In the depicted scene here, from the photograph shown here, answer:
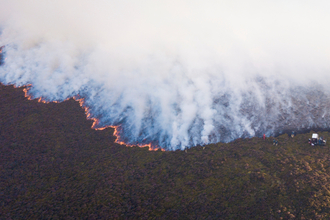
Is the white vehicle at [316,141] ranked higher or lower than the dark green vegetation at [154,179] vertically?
higher

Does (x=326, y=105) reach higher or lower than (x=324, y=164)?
higher

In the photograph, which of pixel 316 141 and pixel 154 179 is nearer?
pixel 154 179

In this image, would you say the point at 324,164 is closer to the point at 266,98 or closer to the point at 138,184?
the point at 266,98

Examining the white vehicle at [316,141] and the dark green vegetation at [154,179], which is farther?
the white vehicle at [316,141]

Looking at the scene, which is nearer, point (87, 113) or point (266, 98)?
point (266, 98)

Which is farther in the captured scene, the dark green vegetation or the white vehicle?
the white vehicle

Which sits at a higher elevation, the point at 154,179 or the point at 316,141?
the point at 316,141

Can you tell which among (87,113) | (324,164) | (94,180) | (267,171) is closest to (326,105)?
(324,164)

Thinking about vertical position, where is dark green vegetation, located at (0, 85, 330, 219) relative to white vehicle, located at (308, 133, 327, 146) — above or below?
below
